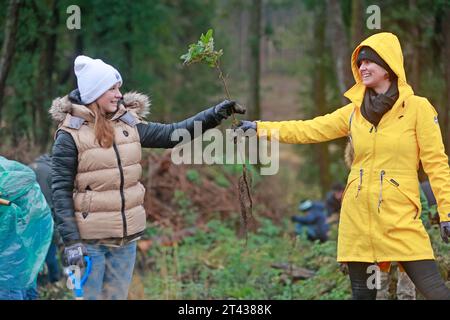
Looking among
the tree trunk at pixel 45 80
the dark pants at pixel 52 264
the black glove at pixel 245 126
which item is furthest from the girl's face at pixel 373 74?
the tree trunk at pixel 45 80

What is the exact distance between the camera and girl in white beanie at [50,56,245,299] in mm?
5129

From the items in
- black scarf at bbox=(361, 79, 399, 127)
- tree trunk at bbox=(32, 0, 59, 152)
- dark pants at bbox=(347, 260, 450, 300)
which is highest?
tree trunk at bbox=(32, 0, 59, 152)

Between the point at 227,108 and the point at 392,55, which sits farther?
the point at 227,108

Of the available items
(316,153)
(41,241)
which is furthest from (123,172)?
(316,153)

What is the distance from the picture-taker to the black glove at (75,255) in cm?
498

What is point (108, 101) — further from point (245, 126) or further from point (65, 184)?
point (245, 126)

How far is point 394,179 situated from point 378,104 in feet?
1.68

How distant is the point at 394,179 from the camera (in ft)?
16.7

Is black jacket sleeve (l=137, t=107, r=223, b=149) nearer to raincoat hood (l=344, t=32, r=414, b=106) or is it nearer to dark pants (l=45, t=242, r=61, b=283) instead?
raincoat hood (l=344, t=32, r=414, b=106)

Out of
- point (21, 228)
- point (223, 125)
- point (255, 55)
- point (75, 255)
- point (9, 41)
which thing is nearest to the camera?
point (75, 255)

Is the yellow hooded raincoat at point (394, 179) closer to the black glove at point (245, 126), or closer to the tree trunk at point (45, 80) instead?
the black glove at point (245, 126)

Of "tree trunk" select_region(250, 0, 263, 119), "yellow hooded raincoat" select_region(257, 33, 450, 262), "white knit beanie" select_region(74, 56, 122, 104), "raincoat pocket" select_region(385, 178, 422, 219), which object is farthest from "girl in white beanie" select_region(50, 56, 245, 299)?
"tree trunk" select_region(250, 0, 263, 119)

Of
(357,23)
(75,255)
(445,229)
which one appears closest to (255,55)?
(357,23)

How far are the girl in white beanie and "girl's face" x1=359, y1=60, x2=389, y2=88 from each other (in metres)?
0.89
